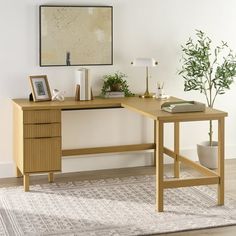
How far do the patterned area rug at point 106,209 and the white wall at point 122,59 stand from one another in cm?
56

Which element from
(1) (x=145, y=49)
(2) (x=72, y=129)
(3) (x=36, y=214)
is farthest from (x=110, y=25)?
(3) (x=36, y=214)

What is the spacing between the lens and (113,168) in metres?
6.12

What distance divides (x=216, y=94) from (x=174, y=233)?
7.57ft

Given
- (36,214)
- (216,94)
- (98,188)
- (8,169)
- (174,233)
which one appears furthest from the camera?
(216,94)

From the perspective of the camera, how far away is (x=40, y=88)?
5484 millimetres

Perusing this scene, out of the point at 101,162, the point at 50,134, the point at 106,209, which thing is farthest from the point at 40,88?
the point at 106,209

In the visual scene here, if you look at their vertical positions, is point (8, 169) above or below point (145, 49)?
below

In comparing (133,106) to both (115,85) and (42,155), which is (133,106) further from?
(42,155)

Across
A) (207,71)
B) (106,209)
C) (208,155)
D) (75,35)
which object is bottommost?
(106,209)

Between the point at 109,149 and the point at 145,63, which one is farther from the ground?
the point at 145,63

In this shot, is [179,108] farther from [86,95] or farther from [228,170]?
[228,170]

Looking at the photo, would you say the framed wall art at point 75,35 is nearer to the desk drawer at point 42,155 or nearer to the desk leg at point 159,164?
the desk drawer at point 42,155

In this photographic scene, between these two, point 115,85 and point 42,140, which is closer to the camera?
point 42,140

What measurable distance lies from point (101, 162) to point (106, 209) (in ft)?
4.37
